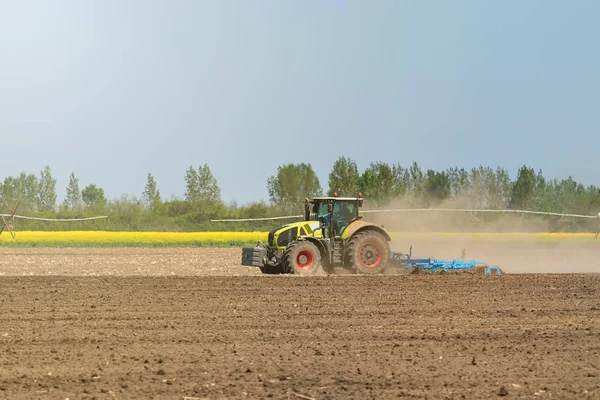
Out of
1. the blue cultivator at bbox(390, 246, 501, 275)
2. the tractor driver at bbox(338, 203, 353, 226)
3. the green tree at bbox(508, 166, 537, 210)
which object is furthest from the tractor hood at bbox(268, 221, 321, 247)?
the green tree at bbox(508, 166, 537, 210)

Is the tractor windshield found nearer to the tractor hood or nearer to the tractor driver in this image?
the tractor driver

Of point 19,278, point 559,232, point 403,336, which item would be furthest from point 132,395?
point 559,232

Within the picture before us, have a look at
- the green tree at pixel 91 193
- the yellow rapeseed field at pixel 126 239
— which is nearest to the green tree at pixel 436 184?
the yellow rapeseed field at pixel 126 239

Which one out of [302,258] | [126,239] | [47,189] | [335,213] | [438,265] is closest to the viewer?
[302,258]

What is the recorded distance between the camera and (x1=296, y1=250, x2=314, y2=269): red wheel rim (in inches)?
843

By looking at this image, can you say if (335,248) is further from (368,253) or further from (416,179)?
(416,179)

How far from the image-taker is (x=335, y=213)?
866 inches

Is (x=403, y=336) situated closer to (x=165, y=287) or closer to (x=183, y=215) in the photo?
(x=165, y=287)

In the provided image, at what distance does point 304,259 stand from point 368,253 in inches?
74.2

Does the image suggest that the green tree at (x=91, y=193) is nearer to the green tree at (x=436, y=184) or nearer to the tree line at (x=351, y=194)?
the tree line at (x=351, y=194)

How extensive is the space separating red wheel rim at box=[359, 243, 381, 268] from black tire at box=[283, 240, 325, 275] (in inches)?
51.7

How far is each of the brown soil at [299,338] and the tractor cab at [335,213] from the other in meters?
2.21

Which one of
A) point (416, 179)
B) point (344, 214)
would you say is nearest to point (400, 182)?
point (416, 179)

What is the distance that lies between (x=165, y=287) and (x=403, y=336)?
27.4ft
